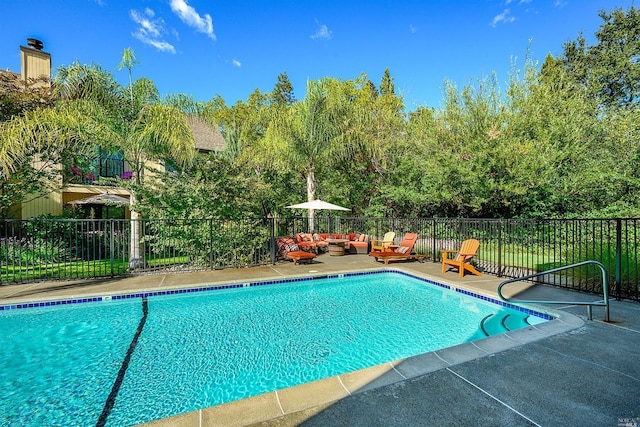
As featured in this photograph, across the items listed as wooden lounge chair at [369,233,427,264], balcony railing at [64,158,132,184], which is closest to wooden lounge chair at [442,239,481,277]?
wooden lounge chair at [369,233,427,264]

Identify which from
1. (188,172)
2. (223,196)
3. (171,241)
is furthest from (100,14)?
(171,241)

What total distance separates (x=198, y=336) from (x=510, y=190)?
13.0 meters

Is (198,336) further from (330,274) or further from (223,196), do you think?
→ (223,196)

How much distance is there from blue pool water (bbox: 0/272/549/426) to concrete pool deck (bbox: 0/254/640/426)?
1018 mm

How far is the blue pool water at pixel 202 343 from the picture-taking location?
339 cm

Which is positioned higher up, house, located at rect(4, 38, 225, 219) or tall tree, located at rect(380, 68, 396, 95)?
tall tree, located at rect(380, 68, 396, 95)

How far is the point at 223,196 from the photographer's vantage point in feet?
34.4

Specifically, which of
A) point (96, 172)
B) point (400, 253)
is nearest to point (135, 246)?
point (400, 253)

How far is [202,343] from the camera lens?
4.77m

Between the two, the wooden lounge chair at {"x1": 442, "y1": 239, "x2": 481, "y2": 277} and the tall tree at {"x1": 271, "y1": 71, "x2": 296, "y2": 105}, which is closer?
the wooden lounge chair at {"x1": 442, "y1": 239, "x2": 481, "y2": 277}

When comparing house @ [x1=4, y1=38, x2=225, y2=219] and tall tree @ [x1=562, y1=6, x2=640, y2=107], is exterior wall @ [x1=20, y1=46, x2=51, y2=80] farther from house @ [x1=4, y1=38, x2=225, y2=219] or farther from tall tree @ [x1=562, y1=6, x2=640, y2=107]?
tall tree @ [x1=562, y1=6, x2=640, y2=107]

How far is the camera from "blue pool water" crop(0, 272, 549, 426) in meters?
3.39

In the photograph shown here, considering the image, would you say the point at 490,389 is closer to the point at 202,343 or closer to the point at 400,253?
the point at 202,343

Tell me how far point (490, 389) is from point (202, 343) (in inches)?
153
